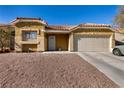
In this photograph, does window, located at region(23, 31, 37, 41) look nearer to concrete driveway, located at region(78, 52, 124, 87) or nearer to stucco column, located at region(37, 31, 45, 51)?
stucco column, located at region(37, 31, 45, 51)

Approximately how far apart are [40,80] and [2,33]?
1445cm

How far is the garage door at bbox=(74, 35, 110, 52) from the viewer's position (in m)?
16.7

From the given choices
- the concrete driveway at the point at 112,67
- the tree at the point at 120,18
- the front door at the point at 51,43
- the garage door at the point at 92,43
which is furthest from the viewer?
the front door at the point at 51,43

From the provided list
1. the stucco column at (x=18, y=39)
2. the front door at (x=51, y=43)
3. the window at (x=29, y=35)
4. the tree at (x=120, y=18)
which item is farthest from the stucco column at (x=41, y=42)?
the tree at (x=120, y=18)

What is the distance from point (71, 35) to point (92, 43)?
Answer: 10.2 feet

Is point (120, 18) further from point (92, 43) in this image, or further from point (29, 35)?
point (29, 35)

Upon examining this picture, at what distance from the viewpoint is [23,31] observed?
16.6m

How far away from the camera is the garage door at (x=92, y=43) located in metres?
16.7

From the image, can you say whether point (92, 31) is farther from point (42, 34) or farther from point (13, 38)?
point (13, 38)

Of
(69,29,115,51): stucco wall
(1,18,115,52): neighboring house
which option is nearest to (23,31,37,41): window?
(1,18,115,52): neighboring house

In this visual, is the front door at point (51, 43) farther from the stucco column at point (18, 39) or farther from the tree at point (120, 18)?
the tree at point (120, 18)

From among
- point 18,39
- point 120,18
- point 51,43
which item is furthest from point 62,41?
point 120,18

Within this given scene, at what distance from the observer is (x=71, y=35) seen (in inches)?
650
